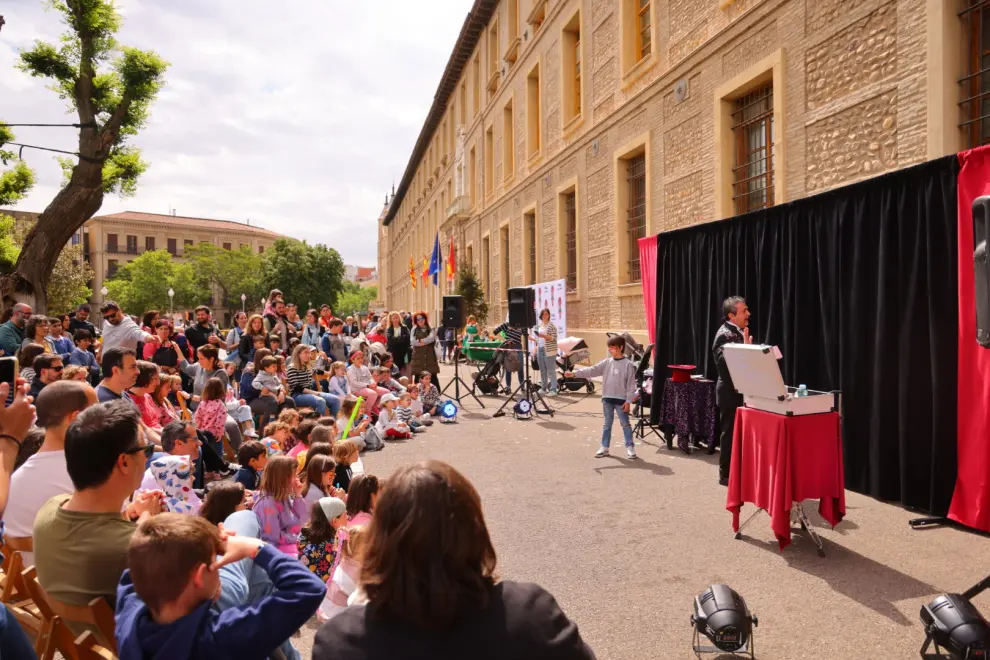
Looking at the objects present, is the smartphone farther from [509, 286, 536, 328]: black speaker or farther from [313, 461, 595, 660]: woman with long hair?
[509, 286, 536, 328]: black speaker

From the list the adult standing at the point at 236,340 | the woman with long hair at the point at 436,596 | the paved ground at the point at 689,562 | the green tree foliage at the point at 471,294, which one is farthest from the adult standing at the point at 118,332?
the green tree foliage at the point at 471,294

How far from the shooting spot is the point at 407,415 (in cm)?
1041

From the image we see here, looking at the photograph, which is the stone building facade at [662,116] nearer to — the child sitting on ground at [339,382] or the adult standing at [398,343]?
the adult standing at [398,343]

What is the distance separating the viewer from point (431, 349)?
13562 mm

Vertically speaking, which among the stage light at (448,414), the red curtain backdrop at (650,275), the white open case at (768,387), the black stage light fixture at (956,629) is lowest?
the stage light at (448,414)

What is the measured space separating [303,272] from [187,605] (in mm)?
58377

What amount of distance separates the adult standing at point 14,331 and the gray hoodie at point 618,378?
292 inches

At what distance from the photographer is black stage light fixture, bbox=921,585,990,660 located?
112 inches

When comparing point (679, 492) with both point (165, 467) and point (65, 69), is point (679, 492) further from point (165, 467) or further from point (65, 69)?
point (65, 69)

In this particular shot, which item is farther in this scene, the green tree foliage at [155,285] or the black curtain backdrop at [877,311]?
the green tree foliage at [155,285]

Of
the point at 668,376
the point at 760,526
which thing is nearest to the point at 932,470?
Result: the point at 760,526

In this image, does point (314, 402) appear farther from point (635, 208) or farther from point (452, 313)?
point (635, 208)

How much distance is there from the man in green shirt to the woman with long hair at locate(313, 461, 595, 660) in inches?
50.1

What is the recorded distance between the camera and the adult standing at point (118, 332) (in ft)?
Answer: 30.5
